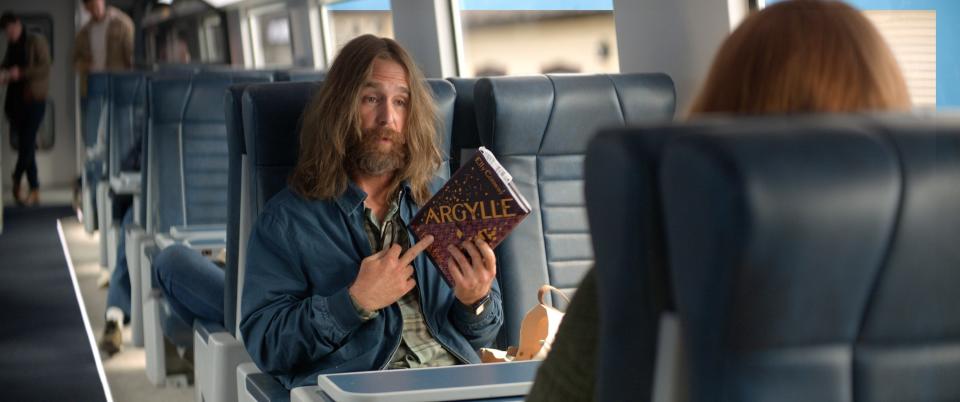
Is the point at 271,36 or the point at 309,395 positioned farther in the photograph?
the point at 271,36

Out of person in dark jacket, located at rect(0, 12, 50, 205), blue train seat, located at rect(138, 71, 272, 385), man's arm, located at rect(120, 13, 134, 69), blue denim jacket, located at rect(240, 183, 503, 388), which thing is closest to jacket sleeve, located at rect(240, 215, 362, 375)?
blue denim jacket, located at rect(240, 183, 503, 388)

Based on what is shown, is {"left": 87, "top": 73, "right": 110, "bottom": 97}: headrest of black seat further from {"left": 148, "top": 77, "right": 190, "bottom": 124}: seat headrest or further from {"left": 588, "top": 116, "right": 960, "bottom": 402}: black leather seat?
{"left": 588, "top": 116, "right": 960, "bottom": 402}: black leather seat

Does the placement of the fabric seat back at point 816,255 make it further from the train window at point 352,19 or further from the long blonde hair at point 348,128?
the train window at point 352,19

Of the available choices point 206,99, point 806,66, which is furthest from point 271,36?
point 806,66

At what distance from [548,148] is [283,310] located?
0.96 metres

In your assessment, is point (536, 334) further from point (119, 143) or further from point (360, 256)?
point (119, 143)

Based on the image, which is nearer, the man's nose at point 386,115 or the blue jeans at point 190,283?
the man's nose at point 386,115

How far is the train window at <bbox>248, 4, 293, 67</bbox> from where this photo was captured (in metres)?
9.77

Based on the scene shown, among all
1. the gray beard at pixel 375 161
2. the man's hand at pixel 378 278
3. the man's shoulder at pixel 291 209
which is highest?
the gray beard at pixel 375 161

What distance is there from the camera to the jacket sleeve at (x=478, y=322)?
2539 millimetres

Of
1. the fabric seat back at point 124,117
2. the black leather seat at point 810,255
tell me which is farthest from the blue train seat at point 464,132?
the fabric seat back at point 124,117

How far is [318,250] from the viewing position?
249 centimetres

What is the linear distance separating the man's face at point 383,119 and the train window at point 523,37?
233 centimetres

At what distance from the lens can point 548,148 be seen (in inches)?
123
